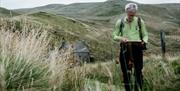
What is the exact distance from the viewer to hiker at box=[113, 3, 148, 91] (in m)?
9.28

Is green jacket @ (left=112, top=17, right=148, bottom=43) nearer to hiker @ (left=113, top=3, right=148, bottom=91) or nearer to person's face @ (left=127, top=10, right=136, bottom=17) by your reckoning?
hiker @ (left=113, top=3, right=148, bottom=91)

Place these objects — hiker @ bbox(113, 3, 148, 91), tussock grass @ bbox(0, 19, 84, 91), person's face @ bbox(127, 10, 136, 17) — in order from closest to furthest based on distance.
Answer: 1. tussock grass @ bbox(0, 19, 84, 91)
2. person's face @ bbox(127, 10, 136, 17)
3. hiker @ bbox(113, 3, 148, 91)

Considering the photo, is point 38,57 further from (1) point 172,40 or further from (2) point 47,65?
(1) point 172,40

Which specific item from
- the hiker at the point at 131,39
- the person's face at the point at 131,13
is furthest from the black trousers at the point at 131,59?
the person's face at the point at 131,13

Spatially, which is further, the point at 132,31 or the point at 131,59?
the point at 131,59

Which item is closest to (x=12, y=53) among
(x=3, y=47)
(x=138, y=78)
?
(x=3, y=47)

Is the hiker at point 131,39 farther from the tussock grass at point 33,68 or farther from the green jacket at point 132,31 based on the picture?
the tussock grass at point 33,68

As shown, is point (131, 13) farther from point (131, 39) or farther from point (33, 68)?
point (33, 68)

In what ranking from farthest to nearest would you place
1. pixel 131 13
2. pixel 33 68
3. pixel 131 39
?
1. pixel 131 39
2. pixel 131 13
3. pixel 33 68

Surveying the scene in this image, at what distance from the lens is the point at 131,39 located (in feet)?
30.6

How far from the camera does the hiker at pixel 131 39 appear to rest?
365 inches

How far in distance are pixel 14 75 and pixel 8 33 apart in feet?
3.61

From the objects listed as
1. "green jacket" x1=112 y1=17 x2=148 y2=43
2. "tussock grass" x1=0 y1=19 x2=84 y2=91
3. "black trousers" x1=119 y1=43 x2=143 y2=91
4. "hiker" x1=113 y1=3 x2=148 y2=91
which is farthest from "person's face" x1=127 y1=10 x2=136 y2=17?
"tussock grass" x1=0 y1=19 x2=84 y2=91

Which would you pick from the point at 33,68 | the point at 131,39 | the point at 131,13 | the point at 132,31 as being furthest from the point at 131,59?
the point at 33,68
